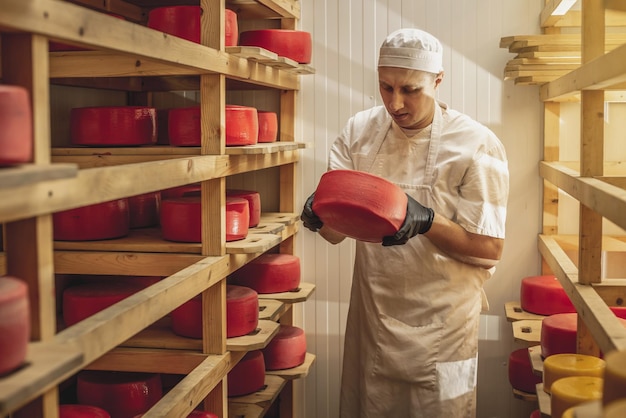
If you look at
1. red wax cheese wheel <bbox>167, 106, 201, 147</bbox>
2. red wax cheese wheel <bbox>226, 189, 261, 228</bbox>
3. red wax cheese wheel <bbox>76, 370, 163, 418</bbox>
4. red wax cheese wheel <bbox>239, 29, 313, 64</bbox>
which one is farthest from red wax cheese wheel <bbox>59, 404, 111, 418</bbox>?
red wax cheese wheel <bbox>239, 29, 313, 64</bbox>

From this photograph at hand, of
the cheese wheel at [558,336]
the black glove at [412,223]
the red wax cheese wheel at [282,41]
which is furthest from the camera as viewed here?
the red wax cheese wheel at [282,41]

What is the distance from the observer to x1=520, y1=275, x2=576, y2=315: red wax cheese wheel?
10.6 feet

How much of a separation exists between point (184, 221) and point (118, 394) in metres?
0.57

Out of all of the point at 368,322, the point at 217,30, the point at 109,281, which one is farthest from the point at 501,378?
the point at 217,30

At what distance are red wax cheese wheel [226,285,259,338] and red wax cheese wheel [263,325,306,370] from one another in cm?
51

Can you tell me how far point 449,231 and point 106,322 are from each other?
1.28m

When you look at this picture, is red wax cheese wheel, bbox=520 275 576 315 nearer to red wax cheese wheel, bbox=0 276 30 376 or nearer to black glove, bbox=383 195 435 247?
black glove, bbox=383 195 435 247

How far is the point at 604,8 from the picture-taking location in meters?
2.21

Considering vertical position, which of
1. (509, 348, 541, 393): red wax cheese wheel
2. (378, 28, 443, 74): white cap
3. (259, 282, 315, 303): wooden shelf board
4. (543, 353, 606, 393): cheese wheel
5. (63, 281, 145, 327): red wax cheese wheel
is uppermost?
(378, 28, 443, 74): white cap

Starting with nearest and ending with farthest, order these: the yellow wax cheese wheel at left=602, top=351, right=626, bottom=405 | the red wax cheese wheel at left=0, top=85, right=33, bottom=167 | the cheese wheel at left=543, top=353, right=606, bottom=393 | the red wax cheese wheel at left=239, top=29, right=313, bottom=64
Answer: the yellow wax cheese wheel at left=602, top=351, right=626, bottom=405, the red wax cheese wheel at left=0, top=85, right=33, bottom=167, the cheese wheel at left=543, top=353, right=606, bottom=393, the red wax cheese wheel at left=239, top=29, right=313, bottom=64

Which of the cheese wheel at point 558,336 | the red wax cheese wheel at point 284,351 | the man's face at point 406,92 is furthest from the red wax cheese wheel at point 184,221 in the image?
the cheese wheel at point 558,336

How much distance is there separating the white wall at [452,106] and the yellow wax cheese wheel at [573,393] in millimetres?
1752

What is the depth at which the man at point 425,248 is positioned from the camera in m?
2.66

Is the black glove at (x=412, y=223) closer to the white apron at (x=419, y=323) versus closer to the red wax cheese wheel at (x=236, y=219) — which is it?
the white apron at (x=419, y=323)
